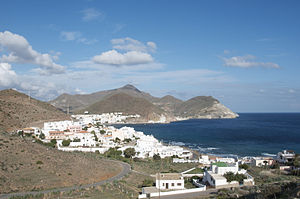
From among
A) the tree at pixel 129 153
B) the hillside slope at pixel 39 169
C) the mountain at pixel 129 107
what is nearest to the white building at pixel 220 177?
the hillside slope at pixel 39 169

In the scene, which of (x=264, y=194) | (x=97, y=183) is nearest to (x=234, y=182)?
(x=264, y=194)

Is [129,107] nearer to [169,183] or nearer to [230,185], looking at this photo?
[169,183]

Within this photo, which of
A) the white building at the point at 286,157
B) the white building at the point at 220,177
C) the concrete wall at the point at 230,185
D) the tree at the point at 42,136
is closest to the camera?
the concrete wall at the point at 230,185

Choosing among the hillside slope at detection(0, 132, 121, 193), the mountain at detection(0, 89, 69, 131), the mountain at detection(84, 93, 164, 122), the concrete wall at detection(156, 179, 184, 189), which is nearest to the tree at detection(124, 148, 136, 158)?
the hillside slope at detection(0, 132, 121, 193)

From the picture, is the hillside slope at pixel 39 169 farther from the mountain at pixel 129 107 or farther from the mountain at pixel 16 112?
the mountain at pixel 129 107

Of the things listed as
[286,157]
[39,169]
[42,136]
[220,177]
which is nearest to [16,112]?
[42,136]
